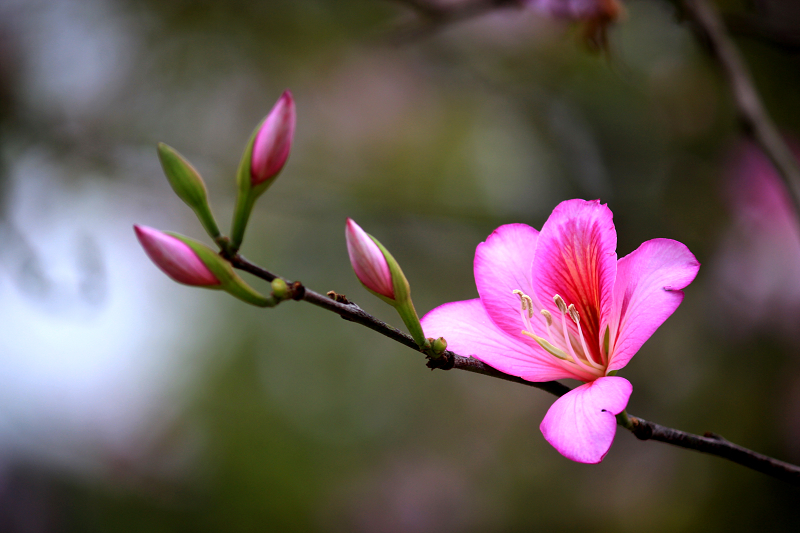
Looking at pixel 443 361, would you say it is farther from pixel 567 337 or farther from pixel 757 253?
pixel 757 253

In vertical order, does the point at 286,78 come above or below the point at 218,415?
above

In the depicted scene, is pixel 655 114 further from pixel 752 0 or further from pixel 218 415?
pixel 218 415

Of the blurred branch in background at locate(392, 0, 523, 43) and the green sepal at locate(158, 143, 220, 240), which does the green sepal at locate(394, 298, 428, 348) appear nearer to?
the green sepal at locate(158, 143, 220, 240)

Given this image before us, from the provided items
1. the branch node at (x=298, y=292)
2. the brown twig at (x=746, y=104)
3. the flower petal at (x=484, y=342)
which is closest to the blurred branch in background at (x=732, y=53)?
the brown twig at (x=746, y=104)

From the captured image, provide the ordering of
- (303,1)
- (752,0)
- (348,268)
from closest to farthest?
(752,0)
(303,1)
(348,268)

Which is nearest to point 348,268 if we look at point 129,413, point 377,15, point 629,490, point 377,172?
point 377,172

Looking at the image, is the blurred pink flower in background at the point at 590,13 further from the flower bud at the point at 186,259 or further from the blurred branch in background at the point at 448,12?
the flower bud at the point at 186,259

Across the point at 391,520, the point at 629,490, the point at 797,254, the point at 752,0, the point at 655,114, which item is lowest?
the point at 391,520
